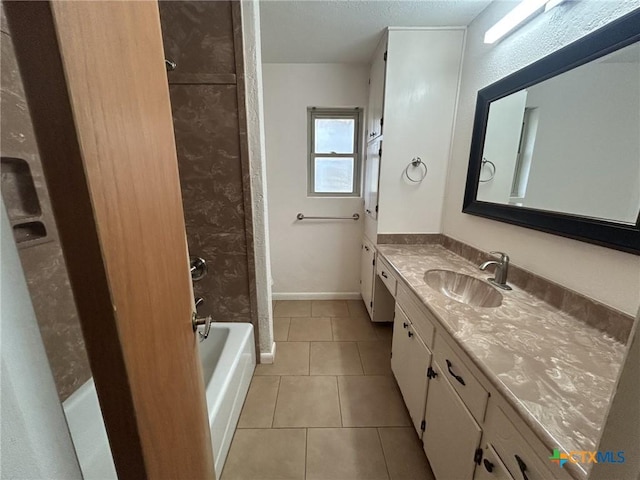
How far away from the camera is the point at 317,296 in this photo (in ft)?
10.0

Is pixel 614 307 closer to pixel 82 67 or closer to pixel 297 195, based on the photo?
pixel 82 67

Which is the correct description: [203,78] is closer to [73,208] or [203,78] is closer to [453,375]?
[73,208]

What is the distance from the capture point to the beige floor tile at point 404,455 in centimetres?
127

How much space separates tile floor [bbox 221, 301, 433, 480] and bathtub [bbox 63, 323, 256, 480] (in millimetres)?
139

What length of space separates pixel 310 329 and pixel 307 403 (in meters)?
0.83

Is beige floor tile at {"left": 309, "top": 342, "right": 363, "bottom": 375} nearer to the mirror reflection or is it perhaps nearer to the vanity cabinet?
the vanity cabinet

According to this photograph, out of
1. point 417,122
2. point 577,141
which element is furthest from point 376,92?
point 577,141

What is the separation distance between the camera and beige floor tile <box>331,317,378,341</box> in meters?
2.35

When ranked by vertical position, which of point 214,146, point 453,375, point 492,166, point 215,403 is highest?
point 214,146

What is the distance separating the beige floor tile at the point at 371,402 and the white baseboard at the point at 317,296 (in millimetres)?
1232

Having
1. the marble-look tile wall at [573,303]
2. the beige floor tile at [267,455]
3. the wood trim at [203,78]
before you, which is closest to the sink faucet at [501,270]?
the marble-look tile wall at [573,303]

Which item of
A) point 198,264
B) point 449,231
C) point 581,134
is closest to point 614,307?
point 581,134

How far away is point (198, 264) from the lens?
1.75 m

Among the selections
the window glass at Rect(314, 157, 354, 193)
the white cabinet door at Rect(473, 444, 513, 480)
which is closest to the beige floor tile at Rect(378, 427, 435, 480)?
the white cabinet door at Rect(473, 444, 513, 480)
